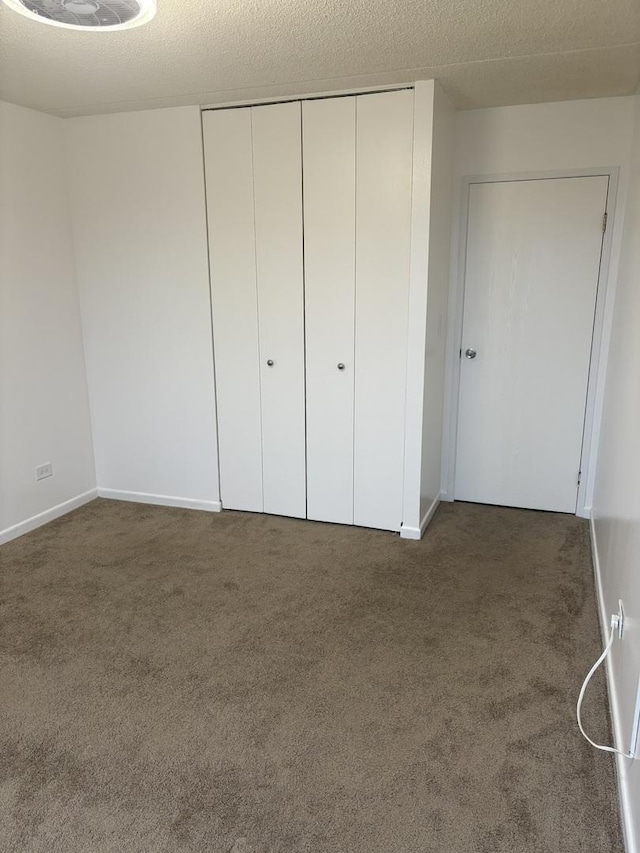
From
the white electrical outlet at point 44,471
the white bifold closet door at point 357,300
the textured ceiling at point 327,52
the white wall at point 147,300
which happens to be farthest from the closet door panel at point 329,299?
the white electrical outlet at point 44,471

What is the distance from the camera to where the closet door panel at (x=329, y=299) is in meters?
3.19

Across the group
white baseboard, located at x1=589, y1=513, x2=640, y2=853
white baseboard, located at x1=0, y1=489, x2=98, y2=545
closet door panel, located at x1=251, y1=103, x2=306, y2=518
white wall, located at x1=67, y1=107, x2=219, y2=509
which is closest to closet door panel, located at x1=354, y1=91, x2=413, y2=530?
closet door panel, located at x1=251, y1=103, x2=306, y2=518

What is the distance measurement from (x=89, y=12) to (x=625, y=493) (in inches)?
99.1

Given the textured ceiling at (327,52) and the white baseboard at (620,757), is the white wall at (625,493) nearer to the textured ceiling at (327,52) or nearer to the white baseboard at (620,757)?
the white baseboard at (620,757)

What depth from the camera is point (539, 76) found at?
2.89m

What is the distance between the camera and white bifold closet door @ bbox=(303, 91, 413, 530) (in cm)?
312

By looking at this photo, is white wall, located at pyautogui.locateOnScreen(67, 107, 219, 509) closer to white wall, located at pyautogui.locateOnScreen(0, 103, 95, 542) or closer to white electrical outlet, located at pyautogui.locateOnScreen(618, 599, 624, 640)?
white wall, located at pyautogui.locateOnScreen(0, 103, 95, 542)

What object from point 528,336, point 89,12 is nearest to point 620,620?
point 528,336

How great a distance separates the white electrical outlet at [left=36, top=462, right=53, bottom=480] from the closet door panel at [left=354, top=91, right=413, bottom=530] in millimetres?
1946

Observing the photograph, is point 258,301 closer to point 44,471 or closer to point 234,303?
point 234,303

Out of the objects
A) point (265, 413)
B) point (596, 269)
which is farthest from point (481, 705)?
point (596, 269)

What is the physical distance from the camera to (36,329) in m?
3.62

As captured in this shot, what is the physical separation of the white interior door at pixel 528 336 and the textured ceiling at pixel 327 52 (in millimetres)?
613

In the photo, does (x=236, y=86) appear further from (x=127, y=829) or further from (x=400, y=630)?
(x=127, y=829)
